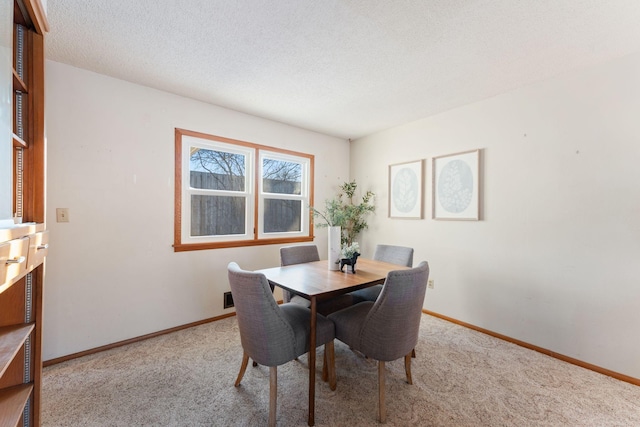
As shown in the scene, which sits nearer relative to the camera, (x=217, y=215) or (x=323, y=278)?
(x=323, y=278)

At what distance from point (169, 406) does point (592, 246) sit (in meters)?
3.32

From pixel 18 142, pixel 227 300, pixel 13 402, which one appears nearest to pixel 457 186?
pixel 227 300

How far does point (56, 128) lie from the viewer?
6.89ft

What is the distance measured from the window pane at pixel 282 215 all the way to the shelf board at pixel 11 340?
2.37 meters

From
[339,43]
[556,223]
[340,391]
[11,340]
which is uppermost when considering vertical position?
[339,43]

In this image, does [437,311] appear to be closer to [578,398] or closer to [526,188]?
[578,398]

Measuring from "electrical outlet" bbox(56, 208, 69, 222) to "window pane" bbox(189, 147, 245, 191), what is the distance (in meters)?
1.02

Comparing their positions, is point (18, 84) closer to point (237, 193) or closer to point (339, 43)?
point (339, 43)

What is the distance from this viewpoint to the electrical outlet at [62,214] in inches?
83.4

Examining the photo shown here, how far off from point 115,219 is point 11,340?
1.54m

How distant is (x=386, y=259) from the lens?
108 inches

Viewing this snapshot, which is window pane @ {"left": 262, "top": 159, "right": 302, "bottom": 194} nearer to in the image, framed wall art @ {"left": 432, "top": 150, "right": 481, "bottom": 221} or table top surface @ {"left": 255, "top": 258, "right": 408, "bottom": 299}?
table top surface @ {"left": 255, "top": 258, "right": 408, "bottom": 299}

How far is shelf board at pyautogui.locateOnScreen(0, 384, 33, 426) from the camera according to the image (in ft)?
3.18

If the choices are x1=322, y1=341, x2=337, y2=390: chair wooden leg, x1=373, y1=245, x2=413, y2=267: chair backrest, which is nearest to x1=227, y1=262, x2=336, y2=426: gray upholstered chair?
x1=322, y1=341, x2=337, y2=390: chair wooden leg
